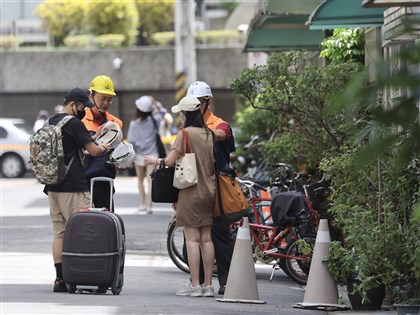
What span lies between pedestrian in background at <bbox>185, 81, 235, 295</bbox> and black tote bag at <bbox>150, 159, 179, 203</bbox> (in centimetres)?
47

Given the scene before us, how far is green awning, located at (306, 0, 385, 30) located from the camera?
10703 mm

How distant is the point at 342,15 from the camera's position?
1086 centimetres

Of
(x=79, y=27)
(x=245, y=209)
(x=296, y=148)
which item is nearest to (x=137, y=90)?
(x=79, y=27)

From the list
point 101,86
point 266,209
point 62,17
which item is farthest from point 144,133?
point 62,17

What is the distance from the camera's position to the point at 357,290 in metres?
8.48

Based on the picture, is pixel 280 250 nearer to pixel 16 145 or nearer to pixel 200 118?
pixel 200 118

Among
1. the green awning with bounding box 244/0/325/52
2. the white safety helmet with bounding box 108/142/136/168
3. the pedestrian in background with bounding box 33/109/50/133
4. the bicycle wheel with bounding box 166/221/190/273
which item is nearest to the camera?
the white safety helmet with bounding box 108/142/136/168

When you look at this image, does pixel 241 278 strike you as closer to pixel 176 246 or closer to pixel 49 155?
pixel 49 155

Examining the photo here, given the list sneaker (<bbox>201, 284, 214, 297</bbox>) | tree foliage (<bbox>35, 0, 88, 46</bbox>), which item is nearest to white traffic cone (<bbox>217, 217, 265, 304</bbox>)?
sneaker (<bbox>201, 284, 214, 297</bbox>)

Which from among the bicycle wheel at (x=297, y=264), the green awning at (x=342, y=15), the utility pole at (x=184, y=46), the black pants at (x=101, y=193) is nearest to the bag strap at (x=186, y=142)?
the black pants at (x=101, y=193)

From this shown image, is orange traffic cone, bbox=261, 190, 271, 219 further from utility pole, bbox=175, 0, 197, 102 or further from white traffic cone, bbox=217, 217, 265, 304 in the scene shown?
utility pole, bbox=175, 0, 197, 102

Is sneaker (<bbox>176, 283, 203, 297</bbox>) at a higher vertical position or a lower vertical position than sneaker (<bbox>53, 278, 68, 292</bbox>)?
lower

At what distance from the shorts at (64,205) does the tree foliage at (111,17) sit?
3392 cm

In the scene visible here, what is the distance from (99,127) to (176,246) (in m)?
1.93
